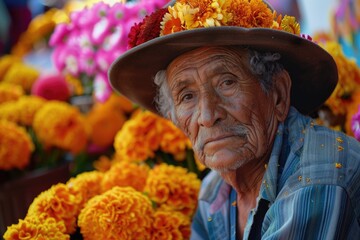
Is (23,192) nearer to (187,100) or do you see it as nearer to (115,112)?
(115,112)

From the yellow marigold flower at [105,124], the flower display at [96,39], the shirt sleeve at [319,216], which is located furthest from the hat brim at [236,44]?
the yellow marigold flower at [105,124]

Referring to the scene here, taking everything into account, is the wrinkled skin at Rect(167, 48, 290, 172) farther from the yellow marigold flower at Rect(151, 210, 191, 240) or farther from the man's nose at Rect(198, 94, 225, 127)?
the yellow marigold flower at Rect(151, 210, 191, 240)

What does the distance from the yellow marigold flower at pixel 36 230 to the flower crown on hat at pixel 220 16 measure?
0.73 meters

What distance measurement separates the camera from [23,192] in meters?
2.82

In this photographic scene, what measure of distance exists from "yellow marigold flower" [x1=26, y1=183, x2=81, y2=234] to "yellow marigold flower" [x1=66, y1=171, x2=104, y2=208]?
2.1 inches

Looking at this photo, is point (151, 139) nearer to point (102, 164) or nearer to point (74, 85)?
point (102, 164)

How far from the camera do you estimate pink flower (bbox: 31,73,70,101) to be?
11.2ft

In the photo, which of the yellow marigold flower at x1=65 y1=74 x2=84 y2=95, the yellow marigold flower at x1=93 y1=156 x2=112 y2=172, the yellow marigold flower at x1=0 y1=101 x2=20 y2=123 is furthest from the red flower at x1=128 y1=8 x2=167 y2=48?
the yellow marigold flower at x1=65 y1=74 x2=84 y2=95

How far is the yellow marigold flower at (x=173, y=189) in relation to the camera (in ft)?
6.93

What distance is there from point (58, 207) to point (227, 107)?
694mm

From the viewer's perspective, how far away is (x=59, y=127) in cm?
305

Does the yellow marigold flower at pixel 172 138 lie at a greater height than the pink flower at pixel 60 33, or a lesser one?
lesser

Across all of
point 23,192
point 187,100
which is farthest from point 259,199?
point 23,192

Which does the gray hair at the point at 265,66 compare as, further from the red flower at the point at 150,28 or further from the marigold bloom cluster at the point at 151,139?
the marigold bloom cluster at the point at 151,139
